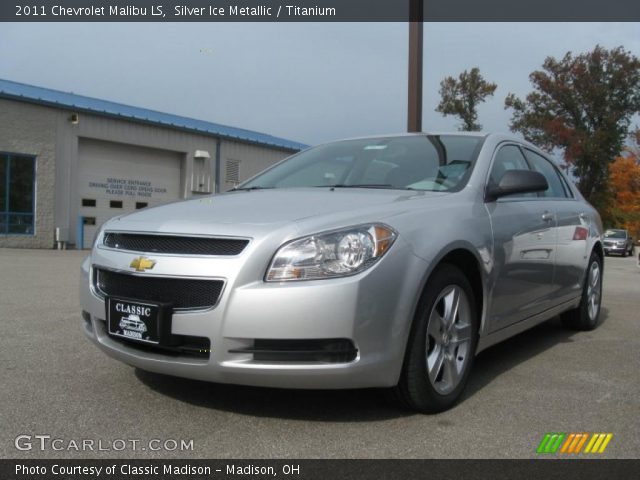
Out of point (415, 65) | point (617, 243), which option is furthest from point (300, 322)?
point (617, 243)

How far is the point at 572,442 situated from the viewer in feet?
8.82

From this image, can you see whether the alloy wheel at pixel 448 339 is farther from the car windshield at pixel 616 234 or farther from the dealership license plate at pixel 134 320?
the car windshield at pixel 616 234

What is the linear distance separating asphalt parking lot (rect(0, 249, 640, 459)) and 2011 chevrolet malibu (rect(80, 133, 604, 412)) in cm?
23

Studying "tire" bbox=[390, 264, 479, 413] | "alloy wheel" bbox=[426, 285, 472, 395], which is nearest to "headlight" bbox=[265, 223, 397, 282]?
"tire" bbox=[390, 264, 479, 413]

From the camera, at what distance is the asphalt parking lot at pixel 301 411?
→ 2562mm

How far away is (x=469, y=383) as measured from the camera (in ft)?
11.7

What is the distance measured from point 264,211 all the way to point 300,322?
67 cm

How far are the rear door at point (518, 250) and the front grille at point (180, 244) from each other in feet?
5.09

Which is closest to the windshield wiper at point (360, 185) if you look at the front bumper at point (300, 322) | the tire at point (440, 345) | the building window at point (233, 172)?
the tire at point (440, 345)

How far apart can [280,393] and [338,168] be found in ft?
5.06

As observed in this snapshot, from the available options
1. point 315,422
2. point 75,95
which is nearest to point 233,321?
point 315,422

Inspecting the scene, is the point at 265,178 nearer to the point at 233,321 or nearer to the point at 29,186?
the point at 233,321

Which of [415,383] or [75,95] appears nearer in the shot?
[415,383]

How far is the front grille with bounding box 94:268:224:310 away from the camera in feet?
8.59
